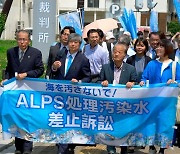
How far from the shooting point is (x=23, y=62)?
7.03 meters

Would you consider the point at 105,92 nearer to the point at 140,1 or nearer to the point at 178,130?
the point at 178,130

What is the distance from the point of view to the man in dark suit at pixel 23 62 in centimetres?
697

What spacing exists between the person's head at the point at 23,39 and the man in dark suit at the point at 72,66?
501mm

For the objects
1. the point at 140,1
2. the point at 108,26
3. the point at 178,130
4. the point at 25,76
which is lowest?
the point at 178,130

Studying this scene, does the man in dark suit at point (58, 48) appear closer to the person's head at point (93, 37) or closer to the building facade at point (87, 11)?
the person's head at point (93, 37)

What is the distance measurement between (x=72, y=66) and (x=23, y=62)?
2.34ft

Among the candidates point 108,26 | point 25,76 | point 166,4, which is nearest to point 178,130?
point 25,76

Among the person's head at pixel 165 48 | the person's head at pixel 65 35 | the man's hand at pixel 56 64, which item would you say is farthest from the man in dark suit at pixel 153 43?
the man's hand at pixel 56 64

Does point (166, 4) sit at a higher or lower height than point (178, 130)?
higher

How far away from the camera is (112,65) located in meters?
6.70

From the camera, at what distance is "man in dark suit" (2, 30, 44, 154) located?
6.97 metres

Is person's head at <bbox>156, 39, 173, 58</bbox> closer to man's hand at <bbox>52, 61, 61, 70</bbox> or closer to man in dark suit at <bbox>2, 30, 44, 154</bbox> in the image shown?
man's hand at <bbox>52, 61, 61, 70</bbox>

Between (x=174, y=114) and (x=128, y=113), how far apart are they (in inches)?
23.7

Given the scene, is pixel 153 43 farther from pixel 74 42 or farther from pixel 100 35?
pixel 74 42
